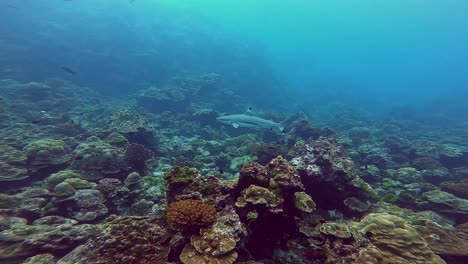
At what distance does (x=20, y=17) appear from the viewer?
39.0 meters

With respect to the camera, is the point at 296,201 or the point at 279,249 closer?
the point at 279,249

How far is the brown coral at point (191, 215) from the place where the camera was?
4.48m

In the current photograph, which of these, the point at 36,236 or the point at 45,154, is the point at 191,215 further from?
the point at 45,154

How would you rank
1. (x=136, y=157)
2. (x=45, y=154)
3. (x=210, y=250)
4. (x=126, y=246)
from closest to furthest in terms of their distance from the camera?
(x=210, y=250) → (x=126, y=246) → (x=45, y=154) → (x=136, y=157)

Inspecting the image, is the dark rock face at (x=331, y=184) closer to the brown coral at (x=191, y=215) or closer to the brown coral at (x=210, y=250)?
the brown coral at (x=191, y=215)

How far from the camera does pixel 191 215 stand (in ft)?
14.8

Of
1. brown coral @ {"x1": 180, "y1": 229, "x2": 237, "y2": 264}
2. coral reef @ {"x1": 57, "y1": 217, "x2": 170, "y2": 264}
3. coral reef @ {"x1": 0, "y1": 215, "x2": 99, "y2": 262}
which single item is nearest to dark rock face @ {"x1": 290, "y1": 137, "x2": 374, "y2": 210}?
brown coral @ {"x1": 180, "y1": 229, "x2": 237, "y2": 264}

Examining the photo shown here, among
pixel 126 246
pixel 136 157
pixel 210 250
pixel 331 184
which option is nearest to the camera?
pixel 210 250

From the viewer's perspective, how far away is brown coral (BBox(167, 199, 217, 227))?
4.48 m

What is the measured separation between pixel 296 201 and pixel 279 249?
1.04 metres

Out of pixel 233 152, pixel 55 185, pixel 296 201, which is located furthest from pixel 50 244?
pixel 233 152

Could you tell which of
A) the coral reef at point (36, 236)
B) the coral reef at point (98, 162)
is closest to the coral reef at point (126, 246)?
the coral reef at point (36, 236)

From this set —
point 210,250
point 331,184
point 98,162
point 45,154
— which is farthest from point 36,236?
point 331,184

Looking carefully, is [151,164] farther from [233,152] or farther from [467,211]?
[467,211]
